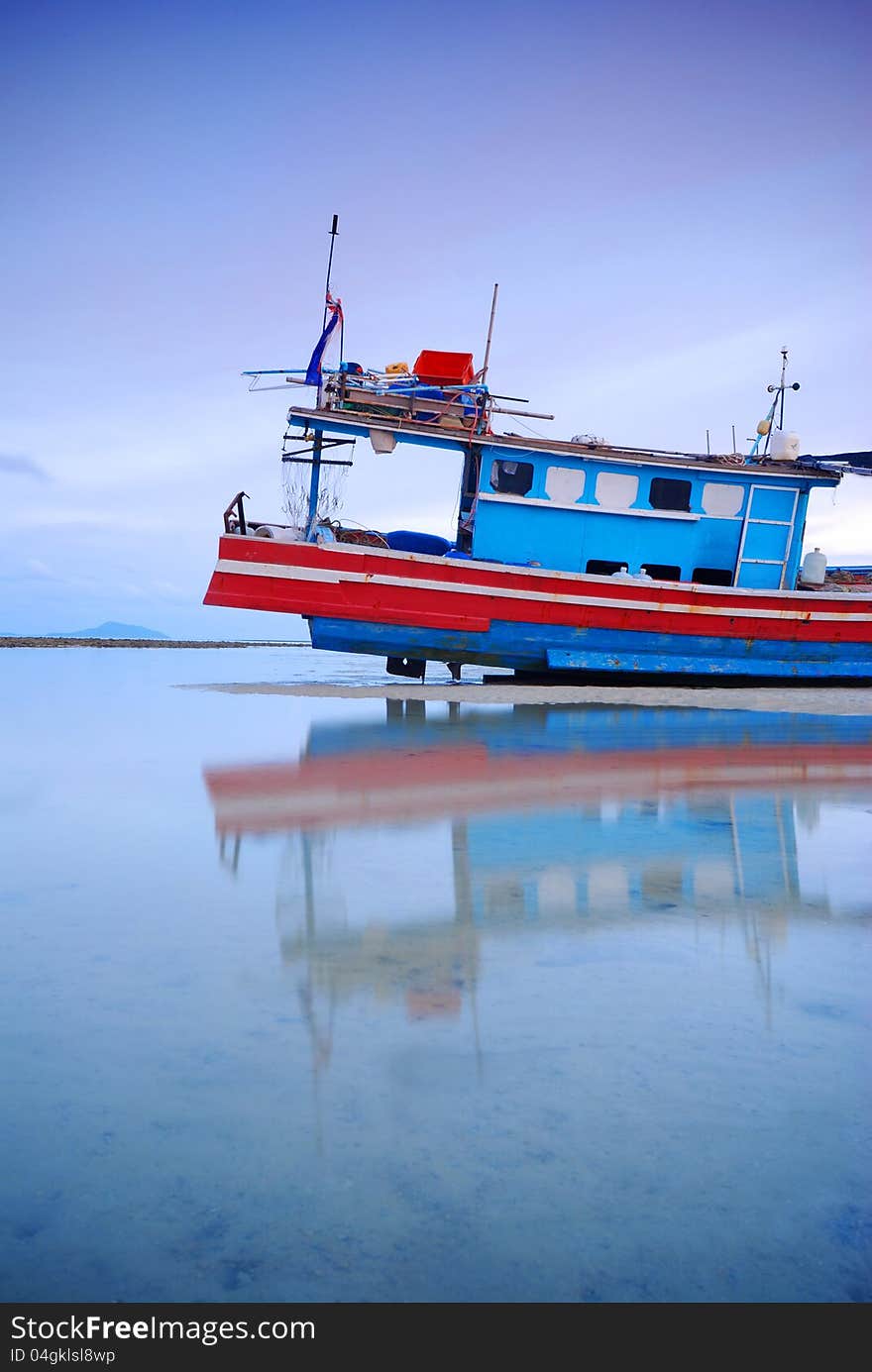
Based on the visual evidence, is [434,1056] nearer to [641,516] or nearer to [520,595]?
[520,595]

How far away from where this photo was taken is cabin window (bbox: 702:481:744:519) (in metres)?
16.4

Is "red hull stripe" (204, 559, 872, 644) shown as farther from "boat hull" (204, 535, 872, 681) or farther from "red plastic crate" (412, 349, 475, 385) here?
"red plastic crate" (412, 349, 475, 385)

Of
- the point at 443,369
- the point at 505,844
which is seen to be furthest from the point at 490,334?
the point at 505,844

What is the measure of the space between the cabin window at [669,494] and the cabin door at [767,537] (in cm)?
125

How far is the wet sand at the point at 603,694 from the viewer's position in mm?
13136

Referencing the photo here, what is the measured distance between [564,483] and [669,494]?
1.95 meters

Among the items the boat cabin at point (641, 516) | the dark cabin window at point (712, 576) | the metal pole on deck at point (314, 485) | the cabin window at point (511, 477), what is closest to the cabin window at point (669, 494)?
the boat cabin at point (641, 516)

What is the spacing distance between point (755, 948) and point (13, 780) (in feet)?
15.8

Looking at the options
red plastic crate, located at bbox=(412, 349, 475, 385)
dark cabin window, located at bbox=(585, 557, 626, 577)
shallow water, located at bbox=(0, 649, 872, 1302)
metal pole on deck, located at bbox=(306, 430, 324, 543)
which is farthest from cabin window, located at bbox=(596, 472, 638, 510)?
shallow water, located at bbox=(0, 649, 872, 1302)

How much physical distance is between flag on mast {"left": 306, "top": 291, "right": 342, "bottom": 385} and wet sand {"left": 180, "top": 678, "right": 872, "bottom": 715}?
197 inches

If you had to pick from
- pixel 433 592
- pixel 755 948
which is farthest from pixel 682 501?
pixel 755 948

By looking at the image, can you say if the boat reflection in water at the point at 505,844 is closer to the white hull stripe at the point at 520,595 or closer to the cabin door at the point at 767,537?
the white hull stripe at the point at 520,595

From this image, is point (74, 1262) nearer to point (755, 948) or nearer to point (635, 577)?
point (755, 948)
